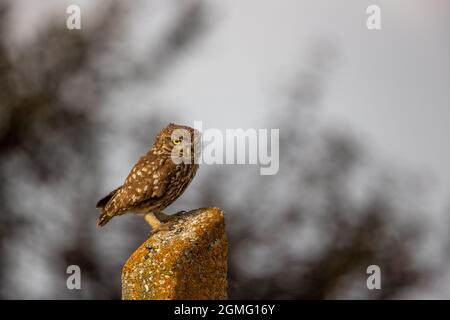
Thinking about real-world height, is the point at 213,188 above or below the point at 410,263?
above

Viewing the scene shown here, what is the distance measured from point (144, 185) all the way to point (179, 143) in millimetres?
472

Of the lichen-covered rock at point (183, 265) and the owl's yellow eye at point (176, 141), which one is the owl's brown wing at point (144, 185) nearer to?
the owl's yellow eye at point (176, 141)

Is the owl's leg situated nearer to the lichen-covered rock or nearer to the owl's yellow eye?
the lichen-covered rock

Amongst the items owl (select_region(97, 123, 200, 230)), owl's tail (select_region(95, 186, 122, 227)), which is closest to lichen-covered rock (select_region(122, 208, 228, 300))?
owl (select_region(97, 123, 200, 230))

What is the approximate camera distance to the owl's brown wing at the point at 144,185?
6645mm

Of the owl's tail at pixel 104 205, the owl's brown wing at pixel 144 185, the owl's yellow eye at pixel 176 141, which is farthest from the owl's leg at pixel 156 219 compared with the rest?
the owl's yellow eye at pixel 176 141

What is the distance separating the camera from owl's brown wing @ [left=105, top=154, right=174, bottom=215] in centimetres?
664

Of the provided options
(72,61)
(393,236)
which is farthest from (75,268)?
(393,236)

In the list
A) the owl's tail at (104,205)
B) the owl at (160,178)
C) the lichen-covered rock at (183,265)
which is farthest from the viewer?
the owl's tail at (104,205)

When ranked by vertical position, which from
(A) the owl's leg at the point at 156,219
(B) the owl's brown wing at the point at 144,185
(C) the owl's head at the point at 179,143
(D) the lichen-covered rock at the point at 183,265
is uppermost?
(C) the owl's head at the point at 179,143

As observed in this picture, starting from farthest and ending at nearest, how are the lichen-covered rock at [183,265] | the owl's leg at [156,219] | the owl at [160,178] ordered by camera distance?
the owl at [160,178] < the owl's leg at [156,219] < the lichen-covered rock at [183,265]

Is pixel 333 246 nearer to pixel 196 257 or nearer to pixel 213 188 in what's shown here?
pixel 213 188

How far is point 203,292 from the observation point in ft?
18.7

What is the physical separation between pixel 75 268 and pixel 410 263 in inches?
204
